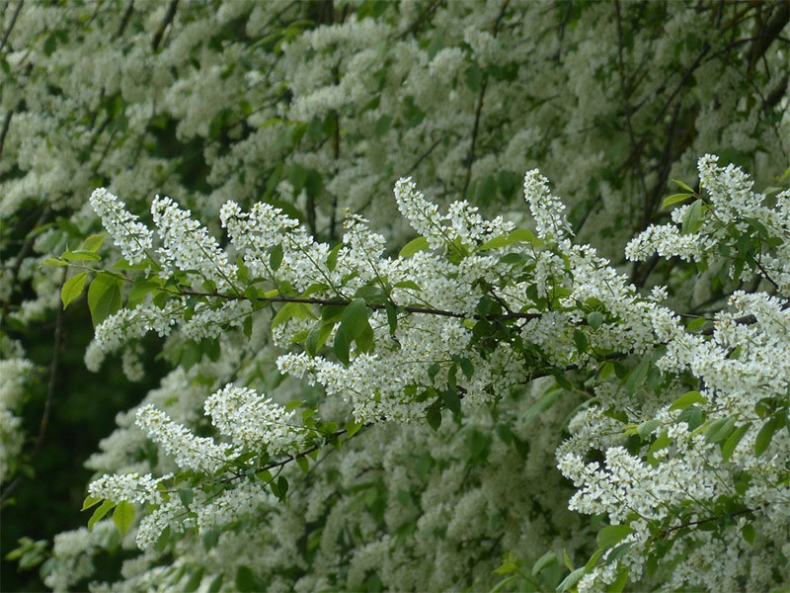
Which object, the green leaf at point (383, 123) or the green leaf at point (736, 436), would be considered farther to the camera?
the green leaf at point (383, 123)

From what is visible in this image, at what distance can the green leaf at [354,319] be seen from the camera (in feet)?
6.58

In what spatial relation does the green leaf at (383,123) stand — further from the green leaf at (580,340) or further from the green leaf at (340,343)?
the green leaf at (340,343)

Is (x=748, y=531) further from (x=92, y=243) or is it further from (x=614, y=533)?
(x=92, y=243)

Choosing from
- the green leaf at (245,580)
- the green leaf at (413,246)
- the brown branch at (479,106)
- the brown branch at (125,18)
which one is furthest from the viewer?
the brown branch at (125,18)

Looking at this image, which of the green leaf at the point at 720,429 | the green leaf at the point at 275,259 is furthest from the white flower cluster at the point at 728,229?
the green leaf at the point at 275,259

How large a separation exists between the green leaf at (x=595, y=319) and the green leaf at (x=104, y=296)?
99cm

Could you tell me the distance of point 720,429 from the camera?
1.83 m

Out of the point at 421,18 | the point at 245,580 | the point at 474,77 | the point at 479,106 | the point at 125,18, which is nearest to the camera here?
the point at 474,77

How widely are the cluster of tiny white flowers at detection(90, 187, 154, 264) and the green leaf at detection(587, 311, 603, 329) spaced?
0.93 m

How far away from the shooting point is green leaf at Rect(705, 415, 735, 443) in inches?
71.7

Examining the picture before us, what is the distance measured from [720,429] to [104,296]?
4.18ft

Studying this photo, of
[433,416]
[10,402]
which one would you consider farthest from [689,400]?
[10,402]

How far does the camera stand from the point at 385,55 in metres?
4.21

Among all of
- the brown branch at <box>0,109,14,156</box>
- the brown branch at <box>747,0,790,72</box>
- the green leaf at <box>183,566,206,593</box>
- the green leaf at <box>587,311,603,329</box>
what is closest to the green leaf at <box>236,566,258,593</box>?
the green leaf at <box>183,566,206,593</box>
